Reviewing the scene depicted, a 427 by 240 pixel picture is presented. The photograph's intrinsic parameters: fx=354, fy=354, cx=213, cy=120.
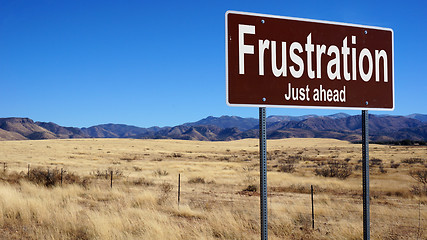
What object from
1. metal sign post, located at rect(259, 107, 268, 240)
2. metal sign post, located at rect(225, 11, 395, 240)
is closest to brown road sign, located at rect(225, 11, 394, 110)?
metal sign post, located at rect(225, 11, 395, 240)

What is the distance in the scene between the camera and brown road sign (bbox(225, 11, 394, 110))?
12.0 feet

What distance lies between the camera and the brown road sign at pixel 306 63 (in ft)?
12.0

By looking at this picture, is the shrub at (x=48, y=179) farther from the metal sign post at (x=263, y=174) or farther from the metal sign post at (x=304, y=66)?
the metal sign post at (x=304, y=66)

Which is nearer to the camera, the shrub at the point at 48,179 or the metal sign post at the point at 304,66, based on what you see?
the metal sign post at the point at 304,66

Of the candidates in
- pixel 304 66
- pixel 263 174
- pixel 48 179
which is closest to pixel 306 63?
pixel 304 66

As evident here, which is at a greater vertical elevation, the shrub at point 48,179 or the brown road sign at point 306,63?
the brown road sign at point 306,63

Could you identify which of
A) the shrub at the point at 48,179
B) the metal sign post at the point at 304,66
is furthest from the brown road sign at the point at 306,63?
the shrub at the point at 48,179

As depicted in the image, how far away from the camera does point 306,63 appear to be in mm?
3996

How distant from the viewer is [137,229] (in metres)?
8.59

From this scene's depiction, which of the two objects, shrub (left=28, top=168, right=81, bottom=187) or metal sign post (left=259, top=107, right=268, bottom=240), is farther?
shrub (left=28, top=168, right=81, bottom=187)

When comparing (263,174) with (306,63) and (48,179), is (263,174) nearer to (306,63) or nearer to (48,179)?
Result: (306,63)

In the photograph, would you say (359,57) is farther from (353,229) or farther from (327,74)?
(353,229)

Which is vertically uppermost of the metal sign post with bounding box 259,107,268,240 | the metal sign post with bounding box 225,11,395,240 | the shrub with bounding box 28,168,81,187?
the metal sign post with bounding box 225,11,395,240

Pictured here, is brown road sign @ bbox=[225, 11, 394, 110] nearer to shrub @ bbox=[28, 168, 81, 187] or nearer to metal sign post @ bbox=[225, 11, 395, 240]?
metal sign post @ bbox=[225, 11, 395, 240]
